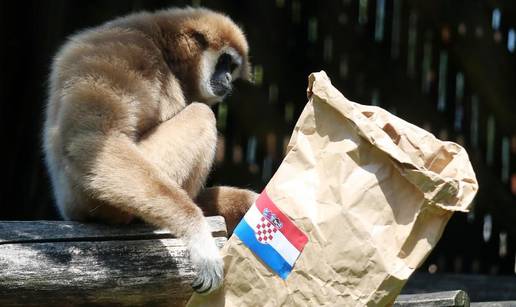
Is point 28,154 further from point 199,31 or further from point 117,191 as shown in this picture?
point 117,191

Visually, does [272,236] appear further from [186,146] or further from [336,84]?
[336,84]

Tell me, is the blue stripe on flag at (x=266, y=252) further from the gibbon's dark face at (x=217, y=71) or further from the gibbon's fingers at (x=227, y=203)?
the gibbon's dark face at (x=217, y=71)

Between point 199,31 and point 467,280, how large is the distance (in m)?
2.74

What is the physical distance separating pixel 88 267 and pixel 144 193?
0.45 metres

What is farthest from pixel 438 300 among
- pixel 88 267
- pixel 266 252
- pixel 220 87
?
pixel 220 87

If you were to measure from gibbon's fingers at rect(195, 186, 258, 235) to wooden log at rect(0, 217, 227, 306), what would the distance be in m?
1.07

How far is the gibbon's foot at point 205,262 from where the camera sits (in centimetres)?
383

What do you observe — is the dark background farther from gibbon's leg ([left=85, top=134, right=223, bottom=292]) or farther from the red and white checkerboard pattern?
the red and white checkerboard pattern

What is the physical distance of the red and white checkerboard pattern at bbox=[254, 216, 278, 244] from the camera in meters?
3.71

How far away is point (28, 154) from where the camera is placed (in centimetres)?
816

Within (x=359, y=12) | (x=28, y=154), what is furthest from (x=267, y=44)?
(x=28, y=154)

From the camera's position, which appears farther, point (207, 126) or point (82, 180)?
point (207, 126)

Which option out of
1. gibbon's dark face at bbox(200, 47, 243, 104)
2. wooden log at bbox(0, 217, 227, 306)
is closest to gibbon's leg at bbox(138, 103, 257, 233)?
wooden log at bbox(0, 217, 227, 306)

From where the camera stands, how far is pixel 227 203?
535 centimetres
